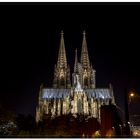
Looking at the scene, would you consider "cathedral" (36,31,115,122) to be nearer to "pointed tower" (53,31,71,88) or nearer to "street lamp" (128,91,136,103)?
"pointed tower" (53,31,71,88)

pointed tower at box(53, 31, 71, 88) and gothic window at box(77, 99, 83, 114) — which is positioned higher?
pointed tower at box(53, 31, 71, 88)

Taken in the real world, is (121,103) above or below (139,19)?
below

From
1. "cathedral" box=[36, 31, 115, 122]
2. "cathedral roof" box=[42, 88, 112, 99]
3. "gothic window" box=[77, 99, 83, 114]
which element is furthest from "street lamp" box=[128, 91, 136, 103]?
"gothic window" box=[77, 99, 83, 114]

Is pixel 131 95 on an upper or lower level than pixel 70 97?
lower

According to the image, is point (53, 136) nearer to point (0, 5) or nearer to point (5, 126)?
point (5, 126)

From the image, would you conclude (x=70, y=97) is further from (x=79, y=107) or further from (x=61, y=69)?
(x=61, y=69)

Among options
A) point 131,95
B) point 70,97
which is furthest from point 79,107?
point 131,95

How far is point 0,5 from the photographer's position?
5766 mm

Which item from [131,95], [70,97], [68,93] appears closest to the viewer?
[131,95]

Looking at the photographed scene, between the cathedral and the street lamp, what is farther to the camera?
the cathedral

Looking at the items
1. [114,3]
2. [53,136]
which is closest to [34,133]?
[53,136]

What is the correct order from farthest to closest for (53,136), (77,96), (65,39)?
1. (77,96)
2. (65,39)
3. (53,136)

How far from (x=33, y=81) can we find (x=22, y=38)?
2.51ft

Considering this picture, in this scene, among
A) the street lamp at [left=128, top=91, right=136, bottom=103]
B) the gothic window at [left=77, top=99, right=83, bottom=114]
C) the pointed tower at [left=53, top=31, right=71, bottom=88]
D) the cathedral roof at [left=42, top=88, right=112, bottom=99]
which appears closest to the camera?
the street lamp at [left=128, top=91, right=136, bottom=103]
